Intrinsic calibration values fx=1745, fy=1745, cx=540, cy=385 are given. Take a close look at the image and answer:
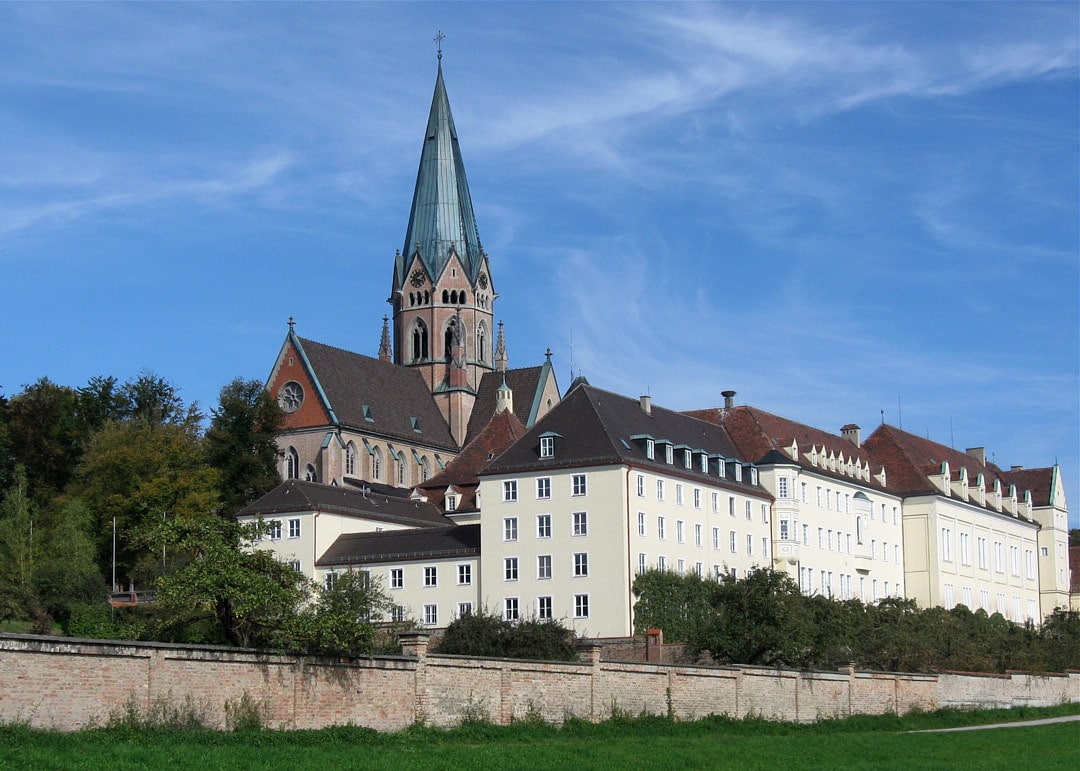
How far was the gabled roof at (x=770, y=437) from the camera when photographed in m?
101

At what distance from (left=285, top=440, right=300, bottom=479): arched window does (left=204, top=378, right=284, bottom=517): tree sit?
239 inches

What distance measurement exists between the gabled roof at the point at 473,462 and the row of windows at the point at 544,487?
18416 mm

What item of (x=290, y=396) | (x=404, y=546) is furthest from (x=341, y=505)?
(x=290, y=396)

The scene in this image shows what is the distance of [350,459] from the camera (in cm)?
12494

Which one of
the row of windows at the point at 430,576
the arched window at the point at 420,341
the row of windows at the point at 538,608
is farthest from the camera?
the arched window at the point at 420,341

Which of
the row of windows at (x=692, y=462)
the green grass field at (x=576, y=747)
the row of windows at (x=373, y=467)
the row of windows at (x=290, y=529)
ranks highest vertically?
the row of windows at (x=373, y=467)

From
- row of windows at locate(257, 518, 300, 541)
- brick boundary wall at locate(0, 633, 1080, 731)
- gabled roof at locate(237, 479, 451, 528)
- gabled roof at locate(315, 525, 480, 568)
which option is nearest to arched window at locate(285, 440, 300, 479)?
gabled roof at locate(237, 479, 451, 528)

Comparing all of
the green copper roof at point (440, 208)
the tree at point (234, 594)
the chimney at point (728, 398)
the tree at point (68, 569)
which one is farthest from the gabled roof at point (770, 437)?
the tree at point (234, 594)

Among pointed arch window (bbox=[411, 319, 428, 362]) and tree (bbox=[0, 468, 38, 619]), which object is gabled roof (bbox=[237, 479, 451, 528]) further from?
pointed arch window (bbox=[411, 319, 428, 362])

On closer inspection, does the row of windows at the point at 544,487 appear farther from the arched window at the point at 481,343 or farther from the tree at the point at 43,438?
the arched window at the point at 481,343

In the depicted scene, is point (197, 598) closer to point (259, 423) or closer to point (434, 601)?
point (434, 601)

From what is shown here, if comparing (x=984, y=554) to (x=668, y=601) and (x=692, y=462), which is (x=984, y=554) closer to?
(x=692, y=462)

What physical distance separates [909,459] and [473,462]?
2888cm

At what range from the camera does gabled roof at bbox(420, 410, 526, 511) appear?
108875mm
